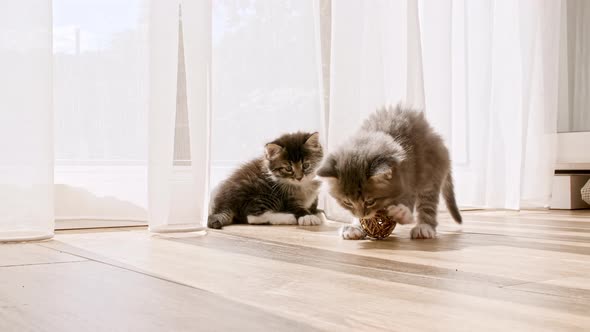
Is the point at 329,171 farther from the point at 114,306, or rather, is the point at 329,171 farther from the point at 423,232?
the point at 114,306

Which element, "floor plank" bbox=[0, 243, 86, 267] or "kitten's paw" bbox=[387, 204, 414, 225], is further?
"kitten's paw" bbox=[387, 204, 414, 225]

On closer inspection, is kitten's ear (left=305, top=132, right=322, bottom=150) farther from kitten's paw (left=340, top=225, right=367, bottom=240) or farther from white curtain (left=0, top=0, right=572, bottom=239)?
kitten's paw (left=340, top=225, right=367, bottom=240)

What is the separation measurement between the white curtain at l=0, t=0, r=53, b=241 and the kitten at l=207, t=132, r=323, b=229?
743 millimetres

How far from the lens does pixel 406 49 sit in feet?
8.99

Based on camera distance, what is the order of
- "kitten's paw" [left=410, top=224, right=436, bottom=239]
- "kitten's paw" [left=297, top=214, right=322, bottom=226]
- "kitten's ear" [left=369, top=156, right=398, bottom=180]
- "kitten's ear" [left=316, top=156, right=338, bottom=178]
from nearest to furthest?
1. "kitten's ear" [left=369, top=156, right=398, bottom=180]
2. "kitten's ear" [left=316, top=156, right=338, bottom=178]
3. "kitten's paw" [left=410, top=224, right=436, bottom=239]
4. "kitten's paw" [left=297, top=214, right=322, bottom=226]

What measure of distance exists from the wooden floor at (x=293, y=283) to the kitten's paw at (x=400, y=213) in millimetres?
67

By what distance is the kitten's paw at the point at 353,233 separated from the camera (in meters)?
1.90

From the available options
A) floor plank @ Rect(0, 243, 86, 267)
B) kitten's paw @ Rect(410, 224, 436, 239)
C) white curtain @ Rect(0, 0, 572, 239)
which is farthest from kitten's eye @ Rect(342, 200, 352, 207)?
floor plank @ Rect(0, 243, 86, 267)

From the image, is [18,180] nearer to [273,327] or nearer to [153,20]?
[153,20]

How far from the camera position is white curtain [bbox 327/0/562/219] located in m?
2.57

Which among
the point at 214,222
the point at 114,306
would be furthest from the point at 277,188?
the point at 114,306

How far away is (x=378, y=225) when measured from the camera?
1.86 metres

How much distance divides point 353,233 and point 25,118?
962 millimetres

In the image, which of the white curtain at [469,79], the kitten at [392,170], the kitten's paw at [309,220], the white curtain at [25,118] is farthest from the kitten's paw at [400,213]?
the white curtain at [25,118]
